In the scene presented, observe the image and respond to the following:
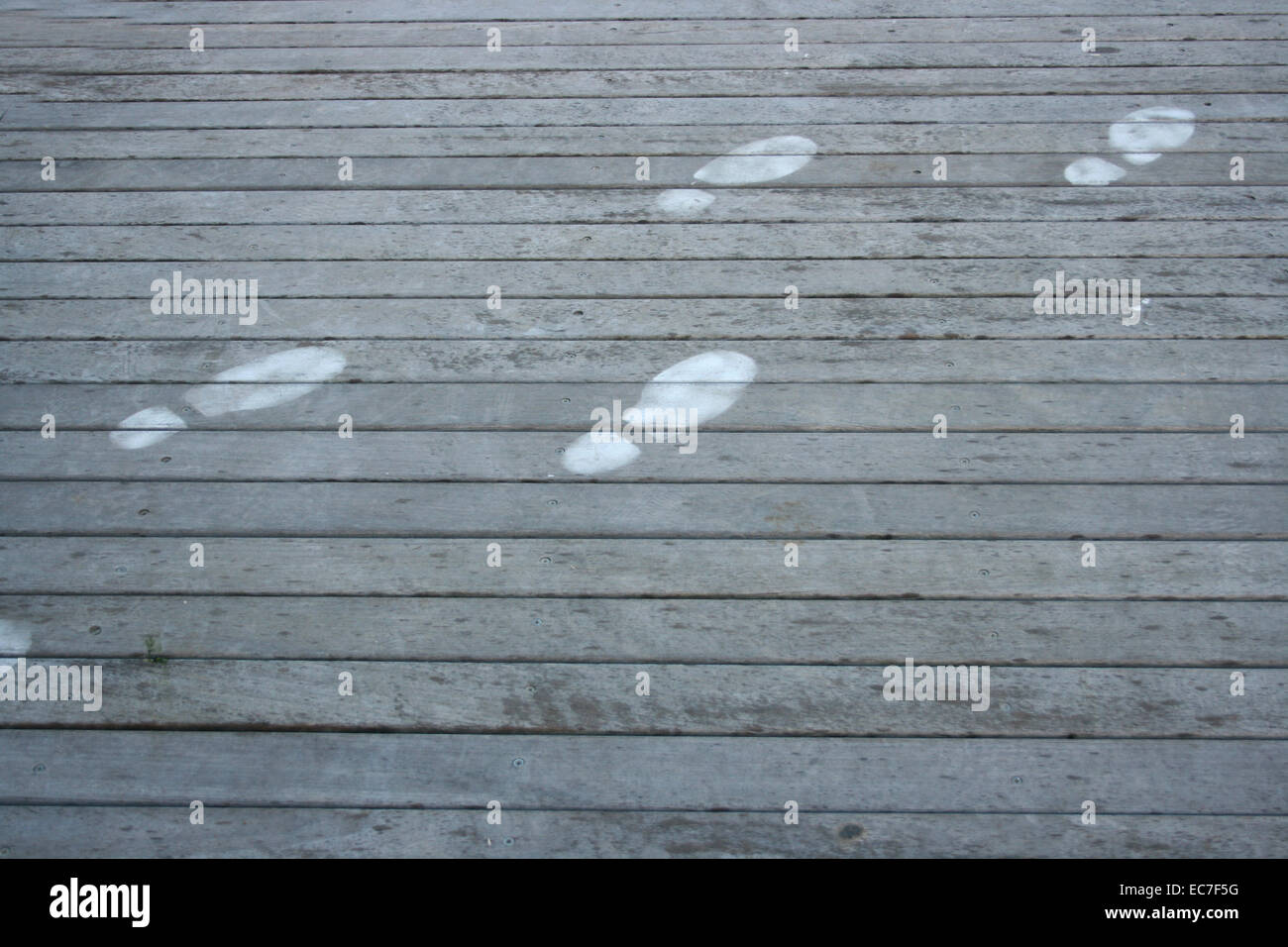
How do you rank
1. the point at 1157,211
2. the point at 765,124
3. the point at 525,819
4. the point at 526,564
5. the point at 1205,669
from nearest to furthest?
1. the point at 525,819
2. the point at 1205,669
3. the point at 526,564
4. the point at 1157,211
5. the point at 765,124

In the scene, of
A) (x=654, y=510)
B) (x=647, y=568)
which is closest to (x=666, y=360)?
(x=654, y=510)

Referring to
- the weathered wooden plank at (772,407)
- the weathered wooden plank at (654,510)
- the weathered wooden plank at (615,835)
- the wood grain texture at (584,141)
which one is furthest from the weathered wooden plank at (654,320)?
the weathered wooden plank at (615,835)

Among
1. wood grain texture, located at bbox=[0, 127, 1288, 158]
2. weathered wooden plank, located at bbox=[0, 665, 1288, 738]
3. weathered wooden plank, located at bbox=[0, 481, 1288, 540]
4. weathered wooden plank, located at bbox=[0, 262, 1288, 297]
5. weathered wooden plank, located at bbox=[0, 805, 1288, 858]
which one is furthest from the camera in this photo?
wood grain texture, located at bbox=[0, 127, 1288, 158]

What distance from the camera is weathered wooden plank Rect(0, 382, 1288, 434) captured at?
2.34 meters

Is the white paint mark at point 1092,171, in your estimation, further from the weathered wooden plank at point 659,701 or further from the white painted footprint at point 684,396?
the weathered wooden plank at point 659,701

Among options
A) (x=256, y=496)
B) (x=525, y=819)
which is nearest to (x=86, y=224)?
(x=256, y=496)

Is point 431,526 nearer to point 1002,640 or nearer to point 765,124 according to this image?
point 1002,640

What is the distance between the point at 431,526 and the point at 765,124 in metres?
1.73

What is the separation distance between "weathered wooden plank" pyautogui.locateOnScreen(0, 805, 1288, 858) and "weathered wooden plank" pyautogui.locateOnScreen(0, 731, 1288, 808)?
0.02 meters

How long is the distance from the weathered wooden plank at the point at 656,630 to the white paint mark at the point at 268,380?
0.55 metres

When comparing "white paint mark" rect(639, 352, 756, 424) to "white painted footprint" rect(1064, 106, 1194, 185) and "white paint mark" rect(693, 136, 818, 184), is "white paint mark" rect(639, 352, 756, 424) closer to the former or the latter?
"white paint mark" rect(693, 136, 818, 184)

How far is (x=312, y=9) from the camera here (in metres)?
3.85

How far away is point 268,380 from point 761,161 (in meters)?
1.50

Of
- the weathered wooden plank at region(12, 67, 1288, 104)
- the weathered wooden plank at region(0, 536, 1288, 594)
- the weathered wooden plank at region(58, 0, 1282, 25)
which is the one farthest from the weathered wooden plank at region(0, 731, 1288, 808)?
the weathered wooden plank at region(58, 0, 1282, 25)
